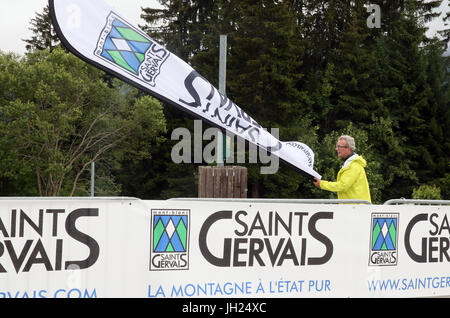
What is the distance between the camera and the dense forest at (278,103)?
33844mm

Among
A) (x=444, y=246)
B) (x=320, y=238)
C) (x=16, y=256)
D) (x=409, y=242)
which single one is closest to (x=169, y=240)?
(x=16, y=256)

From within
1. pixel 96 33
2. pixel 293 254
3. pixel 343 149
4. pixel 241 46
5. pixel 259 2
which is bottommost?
pixel 293 254

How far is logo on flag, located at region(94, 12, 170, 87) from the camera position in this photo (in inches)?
307

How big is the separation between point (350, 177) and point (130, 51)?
362 centimetres

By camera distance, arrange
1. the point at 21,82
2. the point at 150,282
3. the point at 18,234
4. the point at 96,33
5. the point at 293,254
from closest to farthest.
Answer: the point at 18,234
the point at 150,282
the point at 293,254
the point at 96,33
the point at 21,82

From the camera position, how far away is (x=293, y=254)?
530cm

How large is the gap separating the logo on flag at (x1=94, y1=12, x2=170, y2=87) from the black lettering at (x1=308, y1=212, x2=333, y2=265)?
3753 millimetres

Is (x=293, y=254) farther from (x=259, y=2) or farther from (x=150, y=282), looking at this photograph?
(x=259, y=2)

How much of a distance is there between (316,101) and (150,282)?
34.0 m

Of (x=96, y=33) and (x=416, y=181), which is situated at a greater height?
(x=96, y=33)

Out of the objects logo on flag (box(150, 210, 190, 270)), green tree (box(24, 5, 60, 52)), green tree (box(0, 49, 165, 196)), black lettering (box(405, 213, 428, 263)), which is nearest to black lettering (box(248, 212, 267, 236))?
logo on flag (box(150, 210, 190, 270))

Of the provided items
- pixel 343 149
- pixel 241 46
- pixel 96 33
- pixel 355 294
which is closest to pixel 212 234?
pixel 355 294

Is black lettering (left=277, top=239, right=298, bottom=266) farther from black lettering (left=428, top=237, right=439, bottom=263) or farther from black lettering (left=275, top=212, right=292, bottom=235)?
black lettering (left=428, top=237, right=439, bottom=263)

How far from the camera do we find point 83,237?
4.70 meters
